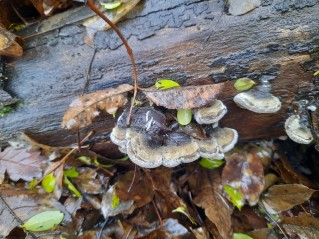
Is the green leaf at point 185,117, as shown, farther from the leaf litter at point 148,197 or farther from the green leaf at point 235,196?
the green leaf at point 235,196

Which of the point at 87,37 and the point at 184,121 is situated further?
the point at 87,37

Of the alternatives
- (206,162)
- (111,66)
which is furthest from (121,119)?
(206,162)

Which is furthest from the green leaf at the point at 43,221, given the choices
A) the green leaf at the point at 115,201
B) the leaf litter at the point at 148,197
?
the green leaf at the point at 115,201

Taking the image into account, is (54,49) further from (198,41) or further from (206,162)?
(206,162)

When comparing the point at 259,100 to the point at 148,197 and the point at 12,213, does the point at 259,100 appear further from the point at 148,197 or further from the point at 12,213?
the point at 12,213

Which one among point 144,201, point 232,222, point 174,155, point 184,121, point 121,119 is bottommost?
point 232,222
